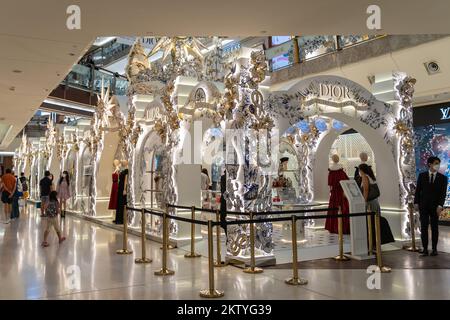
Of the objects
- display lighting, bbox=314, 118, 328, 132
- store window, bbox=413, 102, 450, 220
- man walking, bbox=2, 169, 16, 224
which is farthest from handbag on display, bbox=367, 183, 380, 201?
man walking, bbox=2, 169, 16, 224

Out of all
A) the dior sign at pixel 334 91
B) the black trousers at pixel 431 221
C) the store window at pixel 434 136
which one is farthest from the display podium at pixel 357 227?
the store window at pixel 434 136

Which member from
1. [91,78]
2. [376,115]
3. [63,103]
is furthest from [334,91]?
[91,78]

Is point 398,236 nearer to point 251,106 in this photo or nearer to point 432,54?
point 251,106

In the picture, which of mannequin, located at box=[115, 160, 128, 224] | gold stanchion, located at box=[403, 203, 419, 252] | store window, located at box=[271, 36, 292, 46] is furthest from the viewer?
store window, located at box=[271, 36, 292, 46]

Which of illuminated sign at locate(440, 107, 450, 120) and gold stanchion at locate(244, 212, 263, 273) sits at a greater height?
illuminated sign at locate(440, 107, 450, 120)

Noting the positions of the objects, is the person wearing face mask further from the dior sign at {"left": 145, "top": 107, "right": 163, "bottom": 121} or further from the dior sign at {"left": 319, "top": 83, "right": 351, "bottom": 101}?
the dior sign at {"left": 145, "top": 107, "right": 163, "bottom": 121}

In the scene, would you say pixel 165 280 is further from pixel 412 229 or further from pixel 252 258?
pixel 412 229

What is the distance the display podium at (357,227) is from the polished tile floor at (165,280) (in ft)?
2.80

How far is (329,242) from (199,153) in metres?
2.90

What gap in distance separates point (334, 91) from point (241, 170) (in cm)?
242

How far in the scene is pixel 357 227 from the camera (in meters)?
5.91

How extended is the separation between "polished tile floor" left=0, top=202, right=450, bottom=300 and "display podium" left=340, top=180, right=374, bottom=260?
0.85 metres

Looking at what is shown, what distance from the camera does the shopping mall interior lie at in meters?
4.63

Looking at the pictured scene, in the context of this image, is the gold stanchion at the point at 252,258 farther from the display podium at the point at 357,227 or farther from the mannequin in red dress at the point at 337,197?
the mannequin in red dress at the point at 337,197
